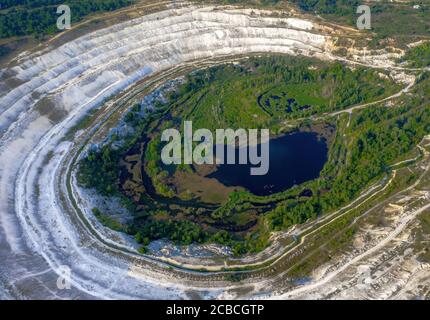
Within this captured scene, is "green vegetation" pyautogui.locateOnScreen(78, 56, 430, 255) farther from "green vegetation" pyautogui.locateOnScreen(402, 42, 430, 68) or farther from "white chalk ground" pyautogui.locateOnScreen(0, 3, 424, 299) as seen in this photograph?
"white chalk ground" pyautogui.locateOnScreen(0, 3, 424, 299)

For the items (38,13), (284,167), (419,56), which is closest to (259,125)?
(284,167)

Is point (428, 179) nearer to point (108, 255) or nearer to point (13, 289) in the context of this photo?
point (108, 255)

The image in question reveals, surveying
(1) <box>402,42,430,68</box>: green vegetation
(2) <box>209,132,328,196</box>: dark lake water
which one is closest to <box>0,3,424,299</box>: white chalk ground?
(1) <box>402,42,430,68</box>: green vegetation

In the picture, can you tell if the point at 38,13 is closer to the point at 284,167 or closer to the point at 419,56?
the point at 284,167

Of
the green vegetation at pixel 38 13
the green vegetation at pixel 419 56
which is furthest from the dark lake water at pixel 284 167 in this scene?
the green vegetation at pixel 38 13

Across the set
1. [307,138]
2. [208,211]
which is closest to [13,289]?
[208,211]

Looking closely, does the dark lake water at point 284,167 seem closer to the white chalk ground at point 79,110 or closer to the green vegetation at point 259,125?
the green vegetation at point 259,125
